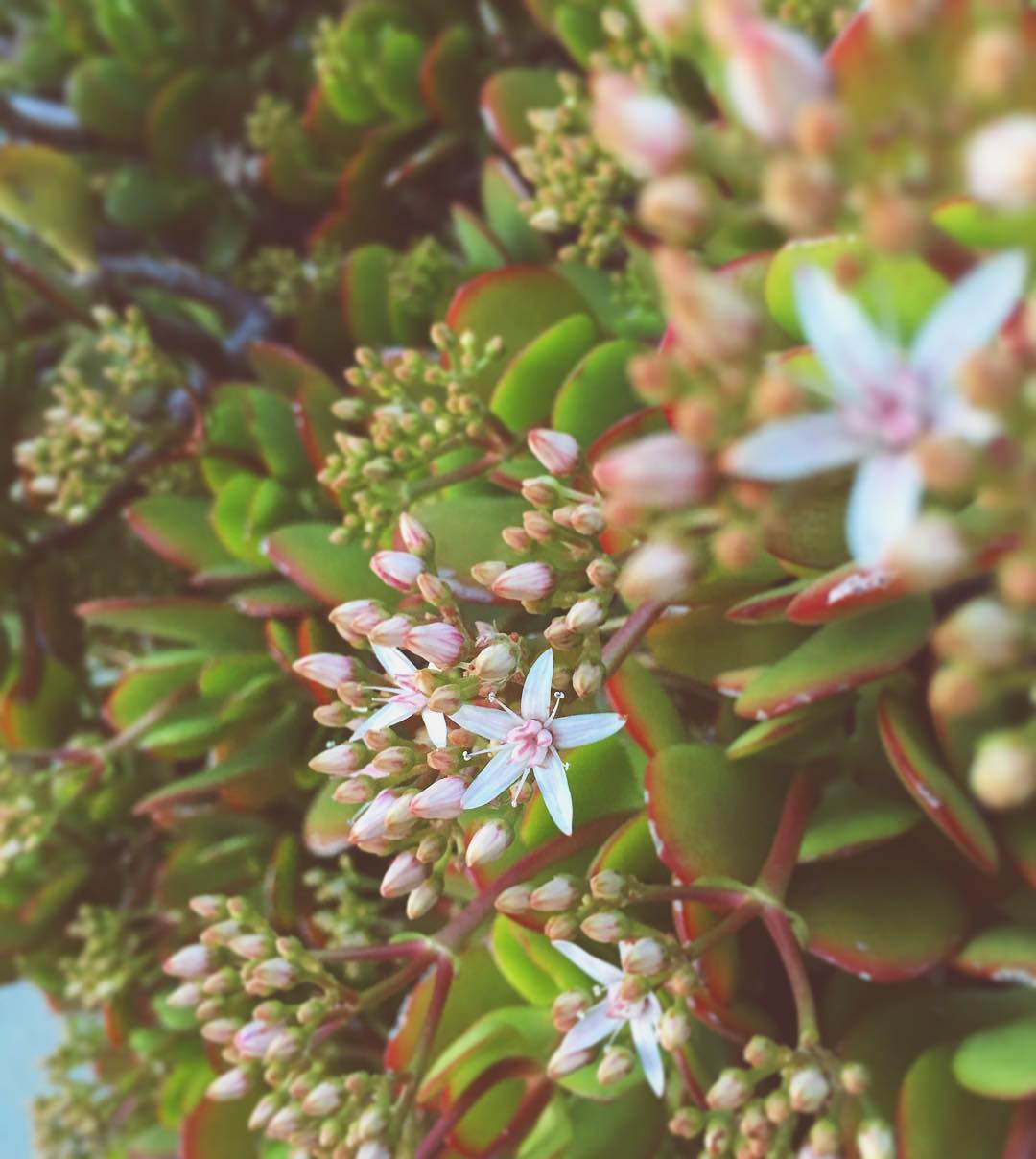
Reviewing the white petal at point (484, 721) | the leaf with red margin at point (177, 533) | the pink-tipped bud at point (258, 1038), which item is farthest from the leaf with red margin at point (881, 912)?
the leaf with red margin at point (177, 533)

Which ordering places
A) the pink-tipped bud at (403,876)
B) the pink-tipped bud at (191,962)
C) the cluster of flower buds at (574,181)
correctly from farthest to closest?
the cluster of flower buds at (574,181) < the pink-tipped bud at (191,962) < the pink-tipped bud at (403,876)

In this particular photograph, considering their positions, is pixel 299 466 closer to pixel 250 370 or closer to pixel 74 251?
pixel 250 370

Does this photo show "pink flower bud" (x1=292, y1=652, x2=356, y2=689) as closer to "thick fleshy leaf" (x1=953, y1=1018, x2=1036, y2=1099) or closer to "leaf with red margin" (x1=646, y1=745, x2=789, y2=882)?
"leaf with red margin" (x1=646, y1=745, x2=789, y2=882)

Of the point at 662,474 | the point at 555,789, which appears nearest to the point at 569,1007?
the point at 555,789

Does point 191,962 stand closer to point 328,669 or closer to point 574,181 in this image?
point 328,669

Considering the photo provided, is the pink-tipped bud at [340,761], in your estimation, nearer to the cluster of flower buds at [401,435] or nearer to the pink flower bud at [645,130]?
the cluster of flower buds at [401,435]

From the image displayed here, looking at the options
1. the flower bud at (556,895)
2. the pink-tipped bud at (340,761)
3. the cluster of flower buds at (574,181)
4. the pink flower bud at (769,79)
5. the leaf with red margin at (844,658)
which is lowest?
the flower bud at (556,895)
